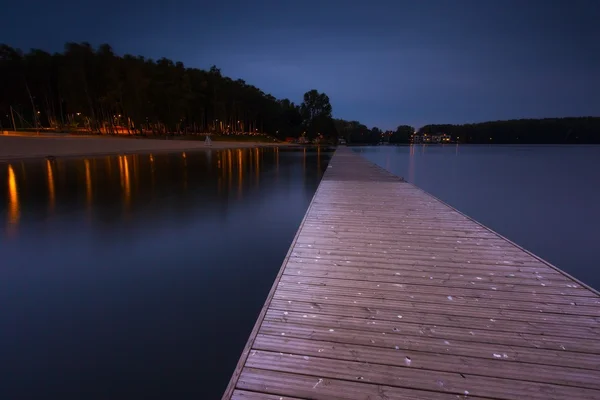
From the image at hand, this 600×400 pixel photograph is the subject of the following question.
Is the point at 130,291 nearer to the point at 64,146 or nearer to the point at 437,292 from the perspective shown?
the point at 437,292

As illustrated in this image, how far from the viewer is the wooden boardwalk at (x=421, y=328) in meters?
2.33

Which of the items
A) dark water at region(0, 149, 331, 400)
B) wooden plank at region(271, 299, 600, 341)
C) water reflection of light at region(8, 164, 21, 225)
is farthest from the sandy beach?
wooden plank at region(271, 299, 600, 341)

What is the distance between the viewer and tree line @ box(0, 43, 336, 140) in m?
43.1

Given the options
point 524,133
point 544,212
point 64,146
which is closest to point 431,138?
point 524,133

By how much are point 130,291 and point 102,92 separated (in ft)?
163

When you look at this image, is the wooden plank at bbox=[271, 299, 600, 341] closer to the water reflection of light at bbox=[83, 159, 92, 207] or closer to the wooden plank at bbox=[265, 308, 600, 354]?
the wooden plank at bbox=[265, 308, 600, 354]

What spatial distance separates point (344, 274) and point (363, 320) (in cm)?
109

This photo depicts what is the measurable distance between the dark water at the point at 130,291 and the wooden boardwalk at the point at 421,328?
797mm

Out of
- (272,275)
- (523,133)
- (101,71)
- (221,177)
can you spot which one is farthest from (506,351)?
(523,133)

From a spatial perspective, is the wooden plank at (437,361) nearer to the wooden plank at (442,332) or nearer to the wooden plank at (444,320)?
the wooden plank at (442,332)

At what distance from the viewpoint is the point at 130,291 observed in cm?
450

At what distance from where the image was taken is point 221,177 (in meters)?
16.2

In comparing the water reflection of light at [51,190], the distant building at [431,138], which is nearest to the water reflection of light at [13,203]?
the water reflection of light at [51,190]

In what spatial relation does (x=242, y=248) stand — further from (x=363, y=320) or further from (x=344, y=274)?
(x=363, y=320)
